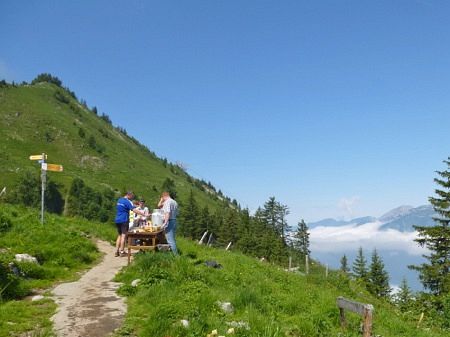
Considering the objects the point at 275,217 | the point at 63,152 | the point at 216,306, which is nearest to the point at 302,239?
the point at 275,217

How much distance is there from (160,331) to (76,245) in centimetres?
1022

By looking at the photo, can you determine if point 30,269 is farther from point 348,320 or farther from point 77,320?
point 348,320

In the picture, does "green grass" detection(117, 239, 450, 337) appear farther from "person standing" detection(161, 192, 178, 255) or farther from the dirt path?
"person standing" detection(161, 192, 178, 255)

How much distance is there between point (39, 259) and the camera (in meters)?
14.7

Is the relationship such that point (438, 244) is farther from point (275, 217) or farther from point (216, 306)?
point (275, 217)

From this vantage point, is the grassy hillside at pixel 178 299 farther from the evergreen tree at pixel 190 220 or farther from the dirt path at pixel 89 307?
the evergreen tree at pixel 190 220

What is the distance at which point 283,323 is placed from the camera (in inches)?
393

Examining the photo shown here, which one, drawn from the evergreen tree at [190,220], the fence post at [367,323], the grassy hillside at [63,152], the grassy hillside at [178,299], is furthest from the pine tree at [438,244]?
the grassy hillside at [63,152]

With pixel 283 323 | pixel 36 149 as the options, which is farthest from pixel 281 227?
pixel 36 149

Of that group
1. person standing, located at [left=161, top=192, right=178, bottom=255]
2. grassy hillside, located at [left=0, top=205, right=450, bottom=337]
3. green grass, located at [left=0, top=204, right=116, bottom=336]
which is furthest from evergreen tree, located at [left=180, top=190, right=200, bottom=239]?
grassy hillside, located at [left=0, top=205, right=450, bottom=337]

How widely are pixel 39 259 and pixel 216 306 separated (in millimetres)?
7819

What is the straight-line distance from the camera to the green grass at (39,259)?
871cm

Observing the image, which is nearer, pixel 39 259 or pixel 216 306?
pixel 216 306

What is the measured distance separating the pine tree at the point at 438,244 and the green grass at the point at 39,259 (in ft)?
94.0
